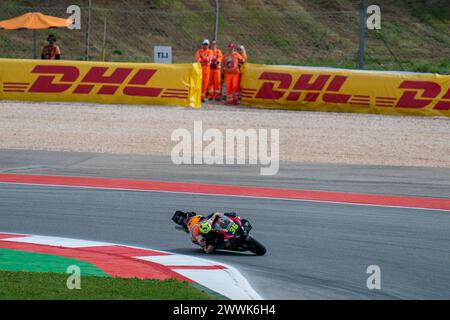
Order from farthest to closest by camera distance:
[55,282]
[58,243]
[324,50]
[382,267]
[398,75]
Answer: [324,50] → [398,75] → [58,243] → [382,267] → [55,282]

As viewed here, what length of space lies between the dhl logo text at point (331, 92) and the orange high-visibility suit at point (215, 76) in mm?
900

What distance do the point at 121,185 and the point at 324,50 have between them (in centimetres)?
1990

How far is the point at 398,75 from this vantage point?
23750 millimetres

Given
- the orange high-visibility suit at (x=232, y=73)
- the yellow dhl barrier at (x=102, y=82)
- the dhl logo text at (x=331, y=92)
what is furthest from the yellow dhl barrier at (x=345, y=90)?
the yellow dhl barrier at (x=102, y=82)

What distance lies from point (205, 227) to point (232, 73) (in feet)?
51.2

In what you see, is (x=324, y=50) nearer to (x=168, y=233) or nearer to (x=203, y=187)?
(x=203, y=187)

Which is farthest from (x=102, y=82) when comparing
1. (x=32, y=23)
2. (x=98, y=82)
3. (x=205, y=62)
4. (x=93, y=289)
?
(x=93, y=289)

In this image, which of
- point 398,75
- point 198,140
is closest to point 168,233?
point 198,140

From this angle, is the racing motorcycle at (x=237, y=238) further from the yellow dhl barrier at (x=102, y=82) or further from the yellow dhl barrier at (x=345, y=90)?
the yellow dhl barrier at (x=102, y=82)

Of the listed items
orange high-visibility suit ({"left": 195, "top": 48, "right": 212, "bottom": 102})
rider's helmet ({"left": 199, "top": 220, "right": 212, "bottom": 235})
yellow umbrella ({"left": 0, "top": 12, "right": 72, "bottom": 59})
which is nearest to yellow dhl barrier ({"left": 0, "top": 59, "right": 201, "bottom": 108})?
orange high-visibility suit ({"left": 195, "top": 48, "right": 212, "bottom": 102})

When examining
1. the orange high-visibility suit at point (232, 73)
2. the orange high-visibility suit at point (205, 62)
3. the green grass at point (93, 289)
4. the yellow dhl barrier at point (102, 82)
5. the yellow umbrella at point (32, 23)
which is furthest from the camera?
the yellow umbrella at point (32, 23)

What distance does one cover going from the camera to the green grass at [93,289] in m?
7.75
